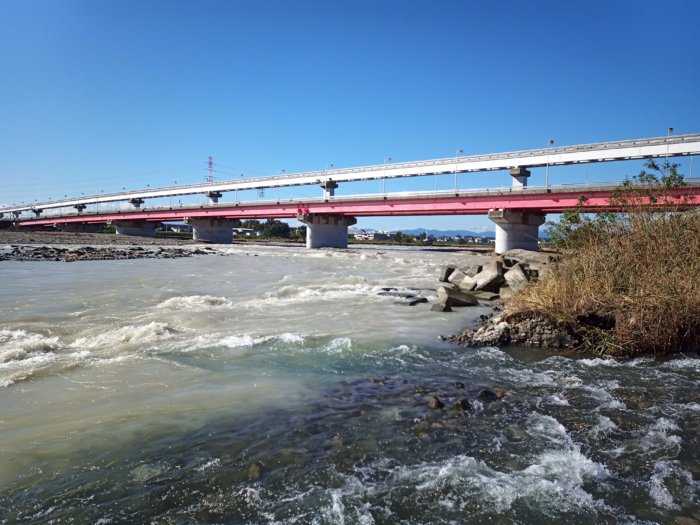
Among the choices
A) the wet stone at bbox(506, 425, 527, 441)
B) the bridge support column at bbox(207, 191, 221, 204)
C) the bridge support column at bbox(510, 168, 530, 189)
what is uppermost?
the bridge support column at bbox(207, 191, 221, 204)

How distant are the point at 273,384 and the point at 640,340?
664 cm

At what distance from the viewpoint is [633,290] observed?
8445 mm

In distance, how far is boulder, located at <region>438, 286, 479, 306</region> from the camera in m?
13.4

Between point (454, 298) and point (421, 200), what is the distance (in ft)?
132

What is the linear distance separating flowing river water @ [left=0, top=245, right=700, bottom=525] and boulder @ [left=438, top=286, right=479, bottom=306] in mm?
3792

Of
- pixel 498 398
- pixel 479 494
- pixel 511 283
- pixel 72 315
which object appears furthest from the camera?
pixel 511 283

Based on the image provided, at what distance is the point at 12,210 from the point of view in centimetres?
15288

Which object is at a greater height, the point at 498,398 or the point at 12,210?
the point at 12,210

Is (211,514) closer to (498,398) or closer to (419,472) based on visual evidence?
(419,472)

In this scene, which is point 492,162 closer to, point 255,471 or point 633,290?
point 633,290

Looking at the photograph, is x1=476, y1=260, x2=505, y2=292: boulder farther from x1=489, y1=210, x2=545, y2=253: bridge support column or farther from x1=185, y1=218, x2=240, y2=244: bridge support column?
x1=185, y1=218, x2=240, y2=244: bridge support column

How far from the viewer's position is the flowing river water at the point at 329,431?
12.0ft

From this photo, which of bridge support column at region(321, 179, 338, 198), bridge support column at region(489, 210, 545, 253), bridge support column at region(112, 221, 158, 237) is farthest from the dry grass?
bridge support column at region(112, 221, 158, 237)

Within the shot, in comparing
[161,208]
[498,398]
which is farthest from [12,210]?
[498,398]
